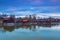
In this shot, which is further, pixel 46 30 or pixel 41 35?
pixel 46 30

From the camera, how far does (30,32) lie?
2594mm

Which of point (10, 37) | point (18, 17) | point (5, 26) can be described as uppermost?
point (18, 17)

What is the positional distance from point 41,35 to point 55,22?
34 cm

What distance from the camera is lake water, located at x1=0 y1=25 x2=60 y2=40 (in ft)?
7.98

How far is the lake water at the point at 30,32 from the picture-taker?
2.43m

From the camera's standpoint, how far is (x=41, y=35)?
8.27ft

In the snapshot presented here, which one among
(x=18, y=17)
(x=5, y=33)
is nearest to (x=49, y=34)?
(x=18, y=17)

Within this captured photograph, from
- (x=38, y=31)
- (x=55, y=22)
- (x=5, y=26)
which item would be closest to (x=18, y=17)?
(x=5, y=26)

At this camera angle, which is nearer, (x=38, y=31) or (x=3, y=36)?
(x=3, y=36)

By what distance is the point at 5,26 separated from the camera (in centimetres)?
261

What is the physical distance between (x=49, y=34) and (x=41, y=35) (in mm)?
151

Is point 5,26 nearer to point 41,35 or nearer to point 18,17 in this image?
point 18,17

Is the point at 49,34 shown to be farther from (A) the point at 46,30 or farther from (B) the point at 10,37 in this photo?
(B) the point at 10,37

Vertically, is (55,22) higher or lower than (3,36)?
higher
